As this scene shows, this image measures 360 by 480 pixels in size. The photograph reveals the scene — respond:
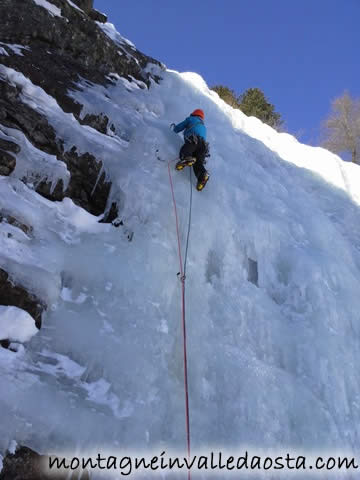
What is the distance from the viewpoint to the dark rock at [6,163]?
12.9 ft

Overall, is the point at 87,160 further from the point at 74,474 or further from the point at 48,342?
the point at 74,474

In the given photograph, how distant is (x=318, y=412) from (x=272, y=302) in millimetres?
1338

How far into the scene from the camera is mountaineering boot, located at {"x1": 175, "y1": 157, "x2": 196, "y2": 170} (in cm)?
536

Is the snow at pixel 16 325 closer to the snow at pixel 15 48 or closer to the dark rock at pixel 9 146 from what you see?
the dark rock at pixel 9 146

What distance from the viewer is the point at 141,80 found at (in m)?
8.84

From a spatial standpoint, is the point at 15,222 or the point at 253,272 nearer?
the point at 15,222

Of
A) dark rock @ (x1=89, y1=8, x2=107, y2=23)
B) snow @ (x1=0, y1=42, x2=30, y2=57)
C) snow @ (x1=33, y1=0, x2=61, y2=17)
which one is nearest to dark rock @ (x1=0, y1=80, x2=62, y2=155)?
snow @ (x1=0, y1=42, x2=30, y2=57)

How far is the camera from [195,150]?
5.63m

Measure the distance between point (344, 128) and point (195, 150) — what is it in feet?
37.1

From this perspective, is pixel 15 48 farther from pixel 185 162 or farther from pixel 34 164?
pixel 185 162

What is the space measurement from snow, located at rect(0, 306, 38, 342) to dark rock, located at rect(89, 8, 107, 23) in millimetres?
8291

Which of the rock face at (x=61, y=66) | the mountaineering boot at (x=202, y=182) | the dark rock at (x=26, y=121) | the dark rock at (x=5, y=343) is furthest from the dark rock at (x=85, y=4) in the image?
the dark rock at (x=5, y=343)

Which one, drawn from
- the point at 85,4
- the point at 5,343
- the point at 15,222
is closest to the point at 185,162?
the point at 15,222

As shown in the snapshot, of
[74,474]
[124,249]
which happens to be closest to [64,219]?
[124,249]
